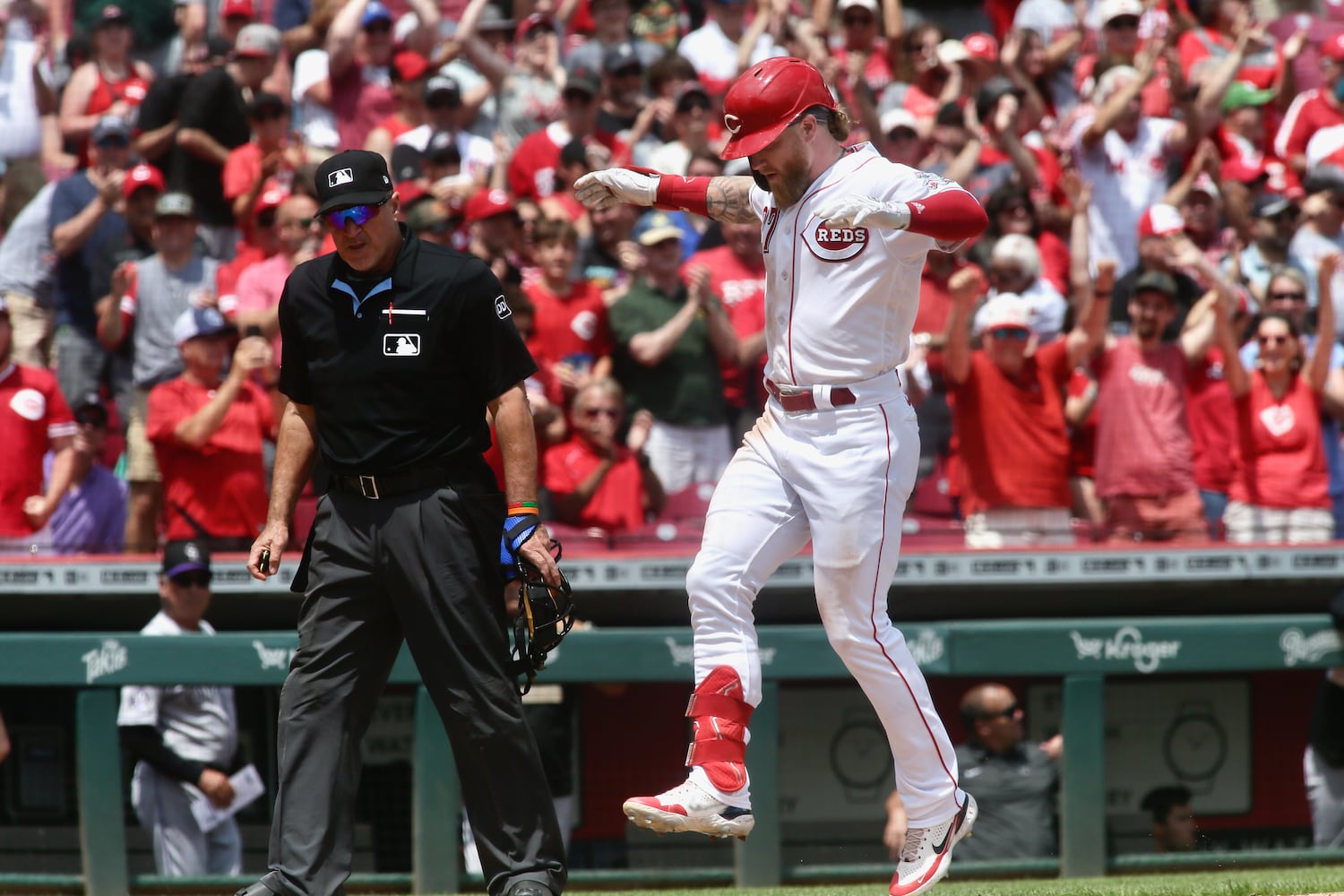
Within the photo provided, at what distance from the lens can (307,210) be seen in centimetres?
783

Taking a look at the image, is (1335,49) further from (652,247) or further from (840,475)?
(840,475)

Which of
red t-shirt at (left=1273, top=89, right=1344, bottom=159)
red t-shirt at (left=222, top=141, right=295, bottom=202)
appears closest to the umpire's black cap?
red t-shirt at (left=222, top=141, right=295, bottom=202)

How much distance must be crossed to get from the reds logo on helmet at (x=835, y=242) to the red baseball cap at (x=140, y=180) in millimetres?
5178

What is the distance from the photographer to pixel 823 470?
4094mm

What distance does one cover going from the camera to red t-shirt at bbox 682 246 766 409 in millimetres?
7906

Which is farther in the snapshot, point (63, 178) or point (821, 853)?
point (63, 178)

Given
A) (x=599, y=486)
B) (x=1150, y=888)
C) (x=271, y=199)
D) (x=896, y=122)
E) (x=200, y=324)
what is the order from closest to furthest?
(x=1150, y=888)
(x=200, y=324)
(x=599, y=486)
(x=271, y=199)
(x=896, y=122)

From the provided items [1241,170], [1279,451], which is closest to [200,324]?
[1279,451]

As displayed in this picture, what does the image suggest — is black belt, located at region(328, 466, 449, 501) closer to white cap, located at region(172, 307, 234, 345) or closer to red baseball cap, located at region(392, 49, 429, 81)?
white cap, located at region(172, 307, 234, 345)

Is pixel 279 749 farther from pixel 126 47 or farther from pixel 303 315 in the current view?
pixel 126 47

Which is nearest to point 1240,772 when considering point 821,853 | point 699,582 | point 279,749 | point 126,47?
point 821,853

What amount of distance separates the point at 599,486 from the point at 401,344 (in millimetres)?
3115

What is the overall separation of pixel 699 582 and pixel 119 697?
3.20 meters

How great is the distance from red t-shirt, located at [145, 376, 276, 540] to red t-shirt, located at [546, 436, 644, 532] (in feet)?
4.22
